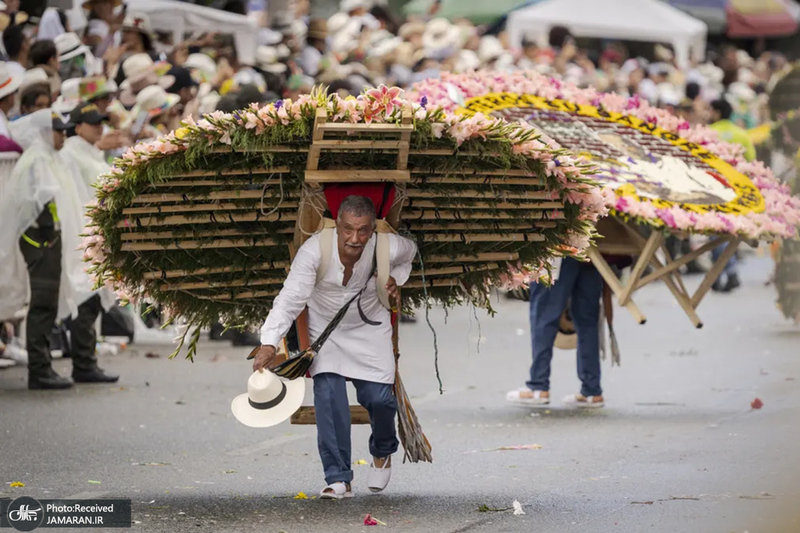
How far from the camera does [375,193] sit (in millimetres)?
7676

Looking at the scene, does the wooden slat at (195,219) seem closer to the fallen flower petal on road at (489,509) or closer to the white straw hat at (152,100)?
the fallen flower petal on road at (489,509)

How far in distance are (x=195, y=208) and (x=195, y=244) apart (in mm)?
228

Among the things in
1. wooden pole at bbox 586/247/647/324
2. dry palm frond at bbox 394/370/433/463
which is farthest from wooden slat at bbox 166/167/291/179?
wooden pole at bbox 586/247/647/324

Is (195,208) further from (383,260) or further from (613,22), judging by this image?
(613,22)

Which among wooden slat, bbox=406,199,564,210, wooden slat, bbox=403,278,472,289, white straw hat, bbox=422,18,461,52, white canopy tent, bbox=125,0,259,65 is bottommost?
white straw hat, bbox=422,18,461,52

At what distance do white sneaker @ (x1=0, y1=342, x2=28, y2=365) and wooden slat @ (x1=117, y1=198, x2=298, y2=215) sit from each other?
619cm

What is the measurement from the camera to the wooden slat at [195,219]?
300 inches

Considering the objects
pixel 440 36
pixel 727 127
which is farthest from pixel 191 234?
pixel 440 36

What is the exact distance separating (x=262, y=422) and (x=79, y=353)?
5.52 metres

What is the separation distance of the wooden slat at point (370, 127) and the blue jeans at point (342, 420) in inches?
49.3

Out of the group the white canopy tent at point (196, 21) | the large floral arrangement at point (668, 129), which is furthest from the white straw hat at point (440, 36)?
the large floral arrangement at point (668, 129)

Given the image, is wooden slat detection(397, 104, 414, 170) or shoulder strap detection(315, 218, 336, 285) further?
shoulder strap detection(315, 218, 336, 285)

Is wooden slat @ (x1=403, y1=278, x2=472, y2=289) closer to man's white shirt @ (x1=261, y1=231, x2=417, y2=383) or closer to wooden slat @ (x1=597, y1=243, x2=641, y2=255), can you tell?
man's white shirt @ (x1=261, y1=231, x2=417, y2=383)

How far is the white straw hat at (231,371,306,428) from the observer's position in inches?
279
